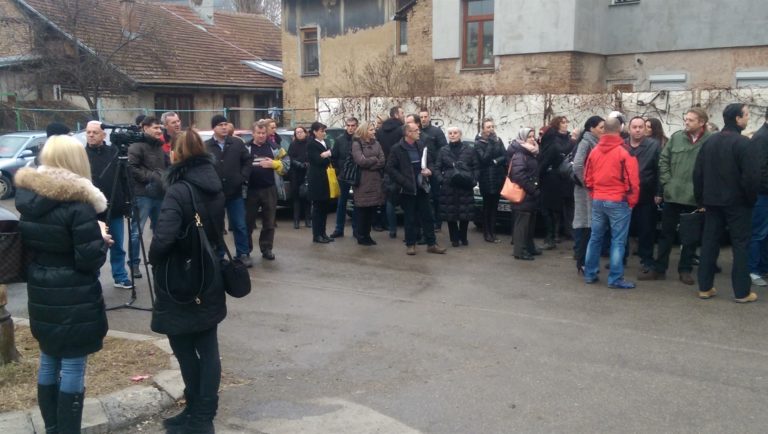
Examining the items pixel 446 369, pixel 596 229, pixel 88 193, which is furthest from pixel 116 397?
pixel 596 229

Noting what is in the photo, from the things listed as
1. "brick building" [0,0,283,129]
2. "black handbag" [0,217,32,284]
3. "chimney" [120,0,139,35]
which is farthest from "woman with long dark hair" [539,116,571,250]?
"chimney" [120,0,139,35]

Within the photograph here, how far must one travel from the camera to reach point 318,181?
11.3 metres

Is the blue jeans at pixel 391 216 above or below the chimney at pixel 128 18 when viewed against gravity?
below

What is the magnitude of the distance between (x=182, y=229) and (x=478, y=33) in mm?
18895

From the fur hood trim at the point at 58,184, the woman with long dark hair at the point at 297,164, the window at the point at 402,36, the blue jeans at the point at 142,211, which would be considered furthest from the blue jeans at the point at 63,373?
the window at the point at 402,36

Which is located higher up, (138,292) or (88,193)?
(88,193)

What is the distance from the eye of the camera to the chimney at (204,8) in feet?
119

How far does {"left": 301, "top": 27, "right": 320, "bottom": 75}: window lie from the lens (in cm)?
2875

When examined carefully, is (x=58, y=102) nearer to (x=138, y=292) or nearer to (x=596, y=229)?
(x=138, y=292)

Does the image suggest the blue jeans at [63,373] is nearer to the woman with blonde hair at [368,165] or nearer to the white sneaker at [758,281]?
the woman with blonde hair at [368,165]

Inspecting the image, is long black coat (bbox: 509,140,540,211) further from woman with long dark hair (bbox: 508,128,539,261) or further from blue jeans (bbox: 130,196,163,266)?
blue jeans (bbox: 130,196,163,266)

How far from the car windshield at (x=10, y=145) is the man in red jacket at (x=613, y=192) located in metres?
15.2

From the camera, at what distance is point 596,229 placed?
859cm

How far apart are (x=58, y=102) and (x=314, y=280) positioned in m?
20.8
